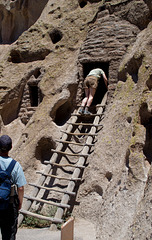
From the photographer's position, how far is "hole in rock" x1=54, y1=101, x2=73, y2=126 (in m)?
7.59

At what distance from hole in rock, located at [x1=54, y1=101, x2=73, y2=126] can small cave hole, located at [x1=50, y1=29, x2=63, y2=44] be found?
2.51m

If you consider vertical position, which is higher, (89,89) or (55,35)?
(55,35)

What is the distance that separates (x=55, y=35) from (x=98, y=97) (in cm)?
234

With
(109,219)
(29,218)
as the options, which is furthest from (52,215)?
(109,219)

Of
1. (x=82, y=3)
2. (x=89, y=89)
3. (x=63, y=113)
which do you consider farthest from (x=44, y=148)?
(x=82, y=3)

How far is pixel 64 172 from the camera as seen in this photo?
6512 mm

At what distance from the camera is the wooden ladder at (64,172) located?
5.41m

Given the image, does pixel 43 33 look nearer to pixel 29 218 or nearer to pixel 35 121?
pixel 35 121

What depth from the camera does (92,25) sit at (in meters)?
8.09

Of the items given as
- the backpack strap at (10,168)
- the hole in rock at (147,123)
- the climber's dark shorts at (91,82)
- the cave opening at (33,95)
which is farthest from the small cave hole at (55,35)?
the backpack strap at (10,168)

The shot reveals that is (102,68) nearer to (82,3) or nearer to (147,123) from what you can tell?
(82,3)

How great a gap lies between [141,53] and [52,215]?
372 cm

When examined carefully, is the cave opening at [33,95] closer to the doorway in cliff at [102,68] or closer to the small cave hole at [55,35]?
the small cave hole at [55,35]

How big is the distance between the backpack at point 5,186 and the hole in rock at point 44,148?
142 inches
